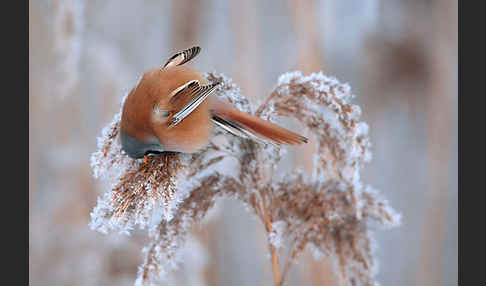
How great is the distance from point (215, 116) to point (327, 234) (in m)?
0.38

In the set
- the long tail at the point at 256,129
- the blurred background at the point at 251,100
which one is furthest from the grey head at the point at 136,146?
the blurred background at the point at 251,100

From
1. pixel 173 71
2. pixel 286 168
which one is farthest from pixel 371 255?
pixel 286 168

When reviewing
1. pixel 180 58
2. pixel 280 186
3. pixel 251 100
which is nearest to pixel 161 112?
pixel 180 58

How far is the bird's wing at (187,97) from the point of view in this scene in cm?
76

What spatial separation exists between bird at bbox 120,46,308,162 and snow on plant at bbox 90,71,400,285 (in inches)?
1.7

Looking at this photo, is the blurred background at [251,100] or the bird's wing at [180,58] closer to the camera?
the bird's wing at [180,58]

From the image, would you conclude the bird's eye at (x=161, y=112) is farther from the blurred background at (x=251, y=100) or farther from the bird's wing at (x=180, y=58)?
the blurred background at (x=251, y=100)

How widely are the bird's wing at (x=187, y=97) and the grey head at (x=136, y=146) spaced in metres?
0.05

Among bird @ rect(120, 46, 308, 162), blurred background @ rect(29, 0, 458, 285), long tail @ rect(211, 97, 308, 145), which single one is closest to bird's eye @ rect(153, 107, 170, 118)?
bird @ rect(120, 46, 308, 162)

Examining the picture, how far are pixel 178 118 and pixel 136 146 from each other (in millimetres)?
90

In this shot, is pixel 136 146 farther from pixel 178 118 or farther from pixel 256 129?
pixel 256 129

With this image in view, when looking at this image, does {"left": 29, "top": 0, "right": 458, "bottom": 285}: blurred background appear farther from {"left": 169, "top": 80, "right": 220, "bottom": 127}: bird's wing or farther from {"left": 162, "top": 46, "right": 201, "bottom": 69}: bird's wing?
{"left": 169, "top": 80, "right": 220, "bottom": 127}: bird's wing

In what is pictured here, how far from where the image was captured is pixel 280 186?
93 cm

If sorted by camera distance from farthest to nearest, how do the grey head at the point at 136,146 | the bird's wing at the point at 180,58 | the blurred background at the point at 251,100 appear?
the blurred background at the point at 251,100 < the bird's wing at the point at 180,58 < the grey head at the point at 136,146
